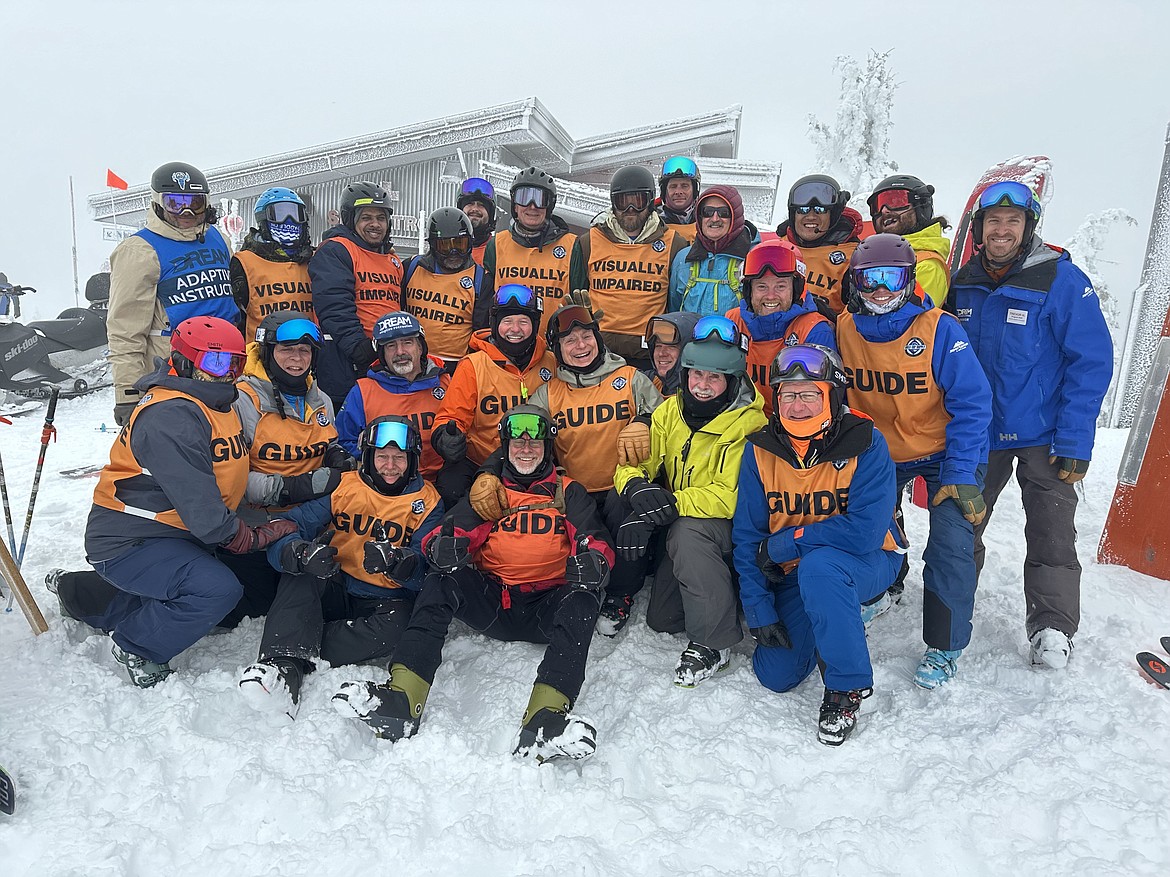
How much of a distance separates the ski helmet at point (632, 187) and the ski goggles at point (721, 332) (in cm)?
157

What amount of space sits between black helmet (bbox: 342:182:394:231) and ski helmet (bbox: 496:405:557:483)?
90.1 inches

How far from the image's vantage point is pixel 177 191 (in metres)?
4.72

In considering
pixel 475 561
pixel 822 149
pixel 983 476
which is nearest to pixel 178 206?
pixel 475 561

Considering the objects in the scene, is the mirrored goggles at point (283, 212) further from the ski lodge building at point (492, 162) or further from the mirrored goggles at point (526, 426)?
the ski lodge building at point (492, 162)

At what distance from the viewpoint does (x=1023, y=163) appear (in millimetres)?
6746

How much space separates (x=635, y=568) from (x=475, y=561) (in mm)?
974

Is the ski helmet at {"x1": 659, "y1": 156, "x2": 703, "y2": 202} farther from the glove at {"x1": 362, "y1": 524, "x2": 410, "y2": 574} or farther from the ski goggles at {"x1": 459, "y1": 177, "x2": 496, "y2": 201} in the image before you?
the glove at {"x1": 362, "y1": 524, "x2": 410, "y2": 574}

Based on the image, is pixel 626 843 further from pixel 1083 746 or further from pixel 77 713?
pixel 77 713

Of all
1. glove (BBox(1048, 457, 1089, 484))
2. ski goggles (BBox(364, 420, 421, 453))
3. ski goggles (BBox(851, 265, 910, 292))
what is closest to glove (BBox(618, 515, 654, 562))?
ski goggles (BBox(364, 420, 421, 453))

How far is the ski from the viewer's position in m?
3.49

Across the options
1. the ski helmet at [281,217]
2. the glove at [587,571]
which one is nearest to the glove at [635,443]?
the glove at [587,571]

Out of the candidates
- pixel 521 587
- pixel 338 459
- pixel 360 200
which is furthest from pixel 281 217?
pixel 521 587

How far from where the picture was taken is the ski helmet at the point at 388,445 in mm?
3885

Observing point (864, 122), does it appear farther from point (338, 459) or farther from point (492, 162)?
point (338, 459)
